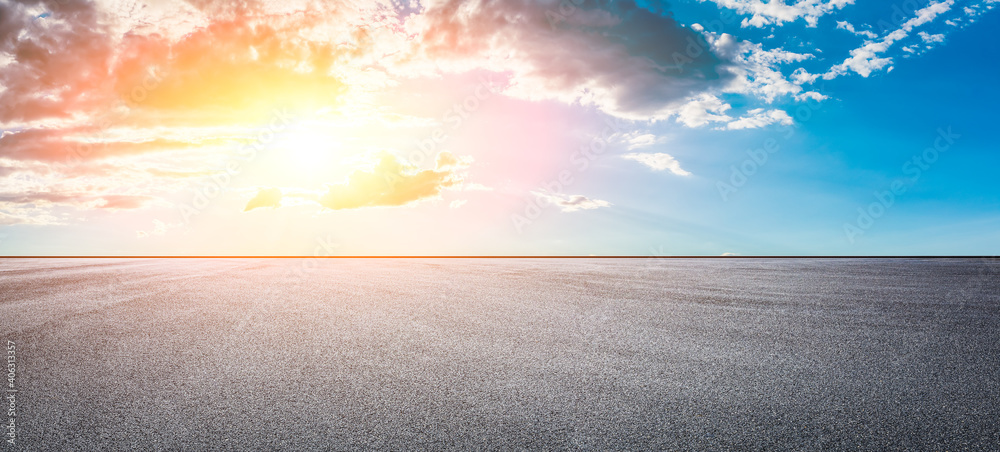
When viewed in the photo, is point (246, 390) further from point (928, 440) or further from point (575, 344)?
point (928, 440)

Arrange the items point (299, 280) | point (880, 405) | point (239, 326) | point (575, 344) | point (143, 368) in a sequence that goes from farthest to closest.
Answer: point (299, 280), point (239, 326), point (575, 344), point (143, 368), point (880, 405)

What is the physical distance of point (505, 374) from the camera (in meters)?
5.11

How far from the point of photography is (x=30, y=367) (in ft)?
18.3

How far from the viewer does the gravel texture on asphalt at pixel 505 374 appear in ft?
12.3

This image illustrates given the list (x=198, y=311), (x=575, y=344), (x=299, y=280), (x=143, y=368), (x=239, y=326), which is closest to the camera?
(x=143, y=368)

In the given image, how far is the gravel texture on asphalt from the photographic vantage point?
3.73 metres

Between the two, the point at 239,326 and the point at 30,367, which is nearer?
the point at 30,367

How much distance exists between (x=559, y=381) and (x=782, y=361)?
2.77 m

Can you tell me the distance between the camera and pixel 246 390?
471cm

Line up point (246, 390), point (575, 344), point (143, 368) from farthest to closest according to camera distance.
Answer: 1. point (575, 344)
2. point (143, 368)
3. point (246, 390)

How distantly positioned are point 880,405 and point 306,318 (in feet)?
25.5

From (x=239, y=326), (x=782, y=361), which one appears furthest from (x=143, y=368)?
(x=782, y=361)

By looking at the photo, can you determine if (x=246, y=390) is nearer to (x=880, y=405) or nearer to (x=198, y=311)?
(x=198, y=311)

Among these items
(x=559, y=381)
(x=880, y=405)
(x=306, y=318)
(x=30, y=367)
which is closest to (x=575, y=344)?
(x=559, y=381)
